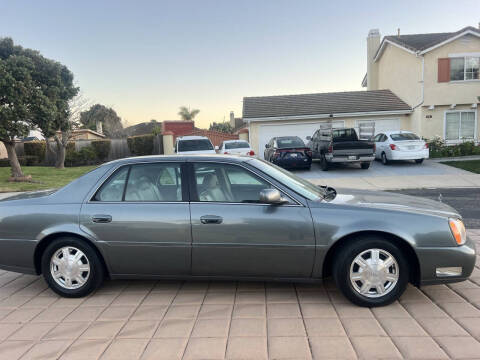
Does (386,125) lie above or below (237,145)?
above

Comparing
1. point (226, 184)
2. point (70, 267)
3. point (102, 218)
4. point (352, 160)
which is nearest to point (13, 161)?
point (70, 267)

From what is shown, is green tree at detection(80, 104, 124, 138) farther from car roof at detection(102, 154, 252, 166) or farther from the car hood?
the car hood

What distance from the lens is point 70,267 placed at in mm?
3875

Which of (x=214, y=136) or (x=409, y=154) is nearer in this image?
(x=409, y=154)

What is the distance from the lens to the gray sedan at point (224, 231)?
11.2 feet

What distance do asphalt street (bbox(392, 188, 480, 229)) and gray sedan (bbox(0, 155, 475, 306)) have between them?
12.3 feet

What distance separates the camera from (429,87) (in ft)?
63.8

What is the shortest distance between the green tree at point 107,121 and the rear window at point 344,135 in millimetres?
29806

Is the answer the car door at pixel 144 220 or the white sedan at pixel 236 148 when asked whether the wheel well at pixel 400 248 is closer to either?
the car door at pixel 144 220

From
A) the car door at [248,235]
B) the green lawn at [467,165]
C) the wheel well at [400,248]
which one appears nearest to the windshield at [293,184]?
the car door at [248,235]

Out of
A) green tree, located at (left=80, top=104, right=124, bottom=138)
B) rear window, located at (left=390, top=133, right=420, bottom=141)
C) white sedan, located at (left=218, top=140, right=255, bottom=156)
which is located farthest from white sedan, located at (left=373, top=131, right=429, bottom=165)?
green tree, located at (left=80, top=104, right=124, bottom=138)

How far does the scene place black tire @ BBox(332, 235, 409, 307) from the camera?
11.2 ft

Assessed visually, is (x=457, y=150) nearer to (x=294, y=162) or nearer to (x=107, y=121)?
(x=294, y=162)

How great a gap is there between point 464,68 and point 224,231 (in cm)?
2106
